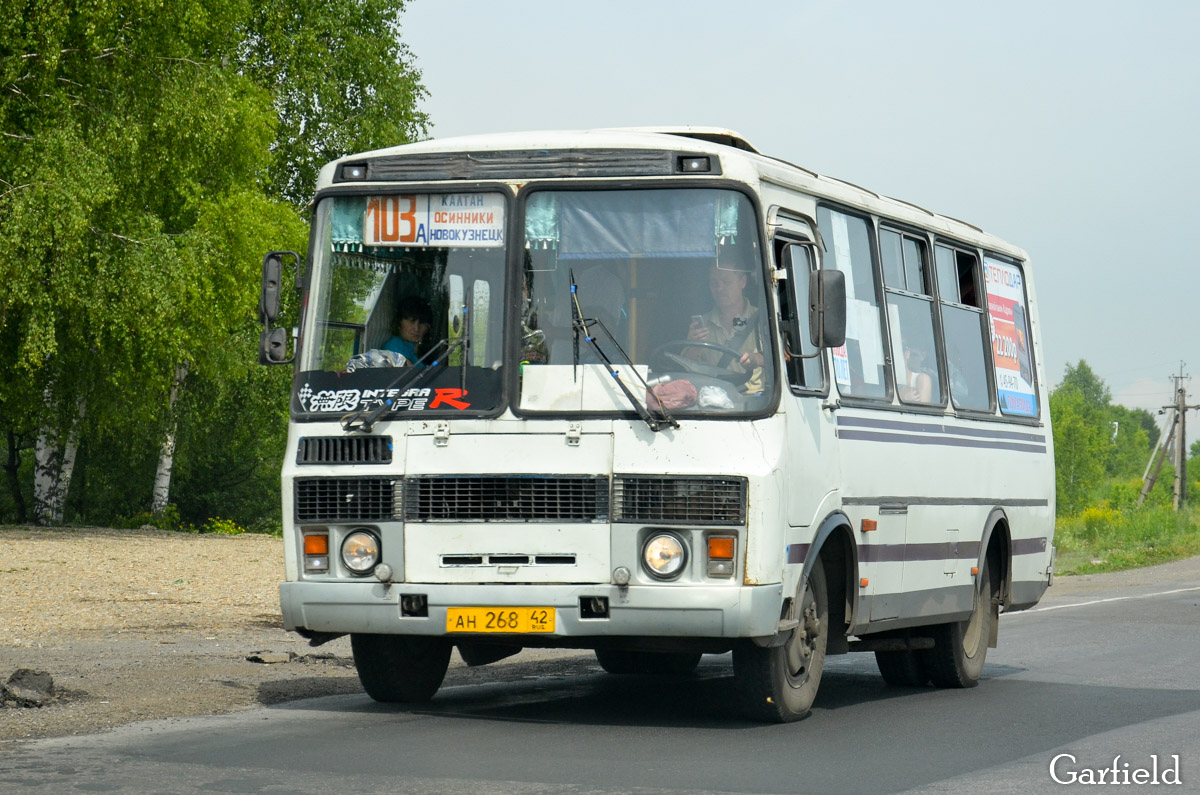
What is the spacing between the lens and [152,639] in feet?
48.4

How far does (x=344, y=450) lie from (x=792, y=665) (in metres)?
2.79

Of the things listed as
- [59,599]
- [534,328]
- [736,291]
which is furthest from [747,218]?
[59,599]

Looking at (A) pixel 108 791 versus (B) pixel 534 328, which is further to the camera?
(B) pixel 534 328

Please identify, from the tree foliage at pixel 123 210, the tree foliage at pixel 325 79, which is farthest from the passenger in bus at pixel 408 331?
the tree foliage at pixel 325 79

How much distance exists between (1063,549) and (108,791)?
40397mm

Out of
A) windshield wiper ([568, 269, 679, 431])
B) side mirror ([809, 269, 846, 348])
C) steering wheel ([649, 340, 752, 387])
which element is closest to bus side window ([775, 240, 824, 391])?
side mirror ([809, 269, 846, 348])

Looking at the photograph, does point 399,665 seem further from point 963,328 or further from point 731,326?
point 963,328

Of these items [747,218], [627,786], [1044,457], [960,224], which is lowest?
[627,786]

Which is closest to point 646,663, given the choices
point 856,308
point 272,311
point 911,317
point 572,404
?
point 911,317

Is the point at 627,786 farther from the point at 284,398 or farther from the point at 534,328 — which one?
the point at 284,398

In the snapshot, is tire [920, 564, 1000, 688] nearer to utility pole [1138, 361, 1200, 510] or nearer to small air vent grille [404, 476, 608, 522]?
small air vent grille [404, 476, 608, 522]

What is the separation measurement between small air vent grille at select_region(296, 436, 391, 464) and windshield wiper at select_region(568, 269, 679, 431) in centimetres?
112

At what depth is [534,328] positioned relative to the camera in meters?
9.11

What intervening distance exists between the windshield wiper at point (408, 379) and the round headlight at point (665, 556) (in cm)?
134
